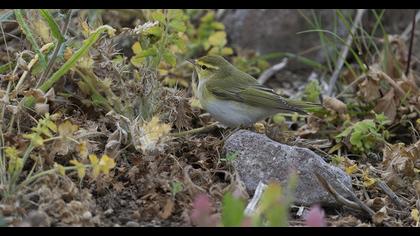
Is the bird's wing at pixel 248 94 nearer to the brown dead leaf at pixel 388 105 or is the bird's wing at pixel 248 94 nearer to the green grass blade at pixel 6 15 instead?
the brown dead leaf at pixel 388 105

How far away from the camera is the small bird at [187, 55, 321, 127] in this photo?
5.93 metres

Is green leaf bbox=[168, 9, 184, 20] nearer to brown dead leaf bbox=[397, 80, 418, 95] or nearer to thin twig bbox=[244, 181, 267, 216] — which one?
thin twig bbox=[244, 181, 267, 216]

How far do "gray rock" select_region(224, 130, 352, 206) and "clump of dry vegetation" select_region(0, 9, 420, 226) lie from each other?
0.11m

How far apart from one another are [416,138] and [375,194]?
4.70ft

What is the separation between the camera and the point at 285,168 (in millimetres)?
4656

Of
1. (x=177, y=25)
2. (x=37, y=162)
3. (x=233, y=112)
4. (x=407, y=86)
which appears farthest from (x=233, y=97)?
(x=37, y=162)

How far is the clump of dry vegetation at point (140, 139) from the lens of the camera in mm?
4008

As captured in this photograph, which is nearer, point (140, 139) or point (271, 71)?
point (140, 139)

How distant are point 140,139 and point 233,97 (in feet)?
5.94

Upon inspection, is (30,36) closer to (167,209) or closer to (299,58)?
(167,209)

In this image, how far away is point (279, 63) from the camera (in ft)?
28.0

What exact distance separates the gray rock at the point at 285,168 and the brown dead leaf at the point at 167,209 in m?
0.62

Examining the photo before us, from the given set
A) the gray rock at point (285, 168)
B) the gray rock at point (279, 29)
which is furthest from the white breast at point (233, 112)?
the gray rock at point (279, 29)
